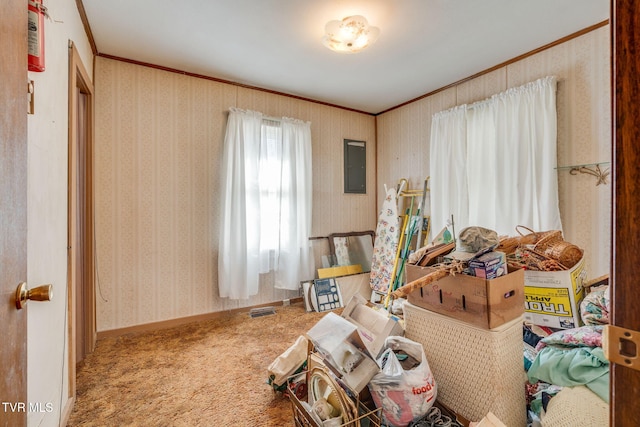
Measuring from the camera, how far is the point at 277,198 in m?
3.35

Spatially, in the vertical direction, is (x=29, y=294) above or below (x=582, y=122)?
below

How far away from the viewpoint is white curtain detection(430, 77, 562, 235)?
7.87 feet

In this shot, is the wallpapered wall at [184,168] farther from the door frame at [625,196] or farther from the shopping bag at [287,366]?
the door frame at [625,196]

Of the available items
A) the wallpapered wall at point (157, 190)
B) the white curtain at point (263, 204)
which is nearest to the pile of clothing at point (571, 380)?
the white curtain at point (263, 204)

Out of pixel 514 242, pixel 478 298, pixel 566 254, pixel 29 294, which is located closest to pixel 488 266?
pixel 478 298

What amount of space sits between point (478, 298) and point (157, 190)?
2.84 m

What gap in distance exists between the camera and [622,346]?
1.66 ft

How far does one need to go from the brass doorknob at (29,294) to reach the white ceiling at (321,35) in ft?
6.59

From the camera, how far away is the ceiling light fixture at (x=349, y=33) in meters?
2.02

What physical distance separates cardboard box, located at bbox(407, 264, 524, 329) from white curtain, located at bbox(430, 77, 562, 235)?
4.70ft

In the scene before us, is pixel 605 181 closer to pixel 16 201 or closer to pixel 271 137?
pixel 271 137

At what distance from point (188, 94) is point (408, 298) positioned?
112 inches

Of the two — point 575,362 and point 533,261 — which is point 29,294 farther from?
point 533,261

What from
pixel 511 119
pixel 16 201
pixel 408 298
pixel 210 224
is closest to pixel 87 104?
pixel 210 224
